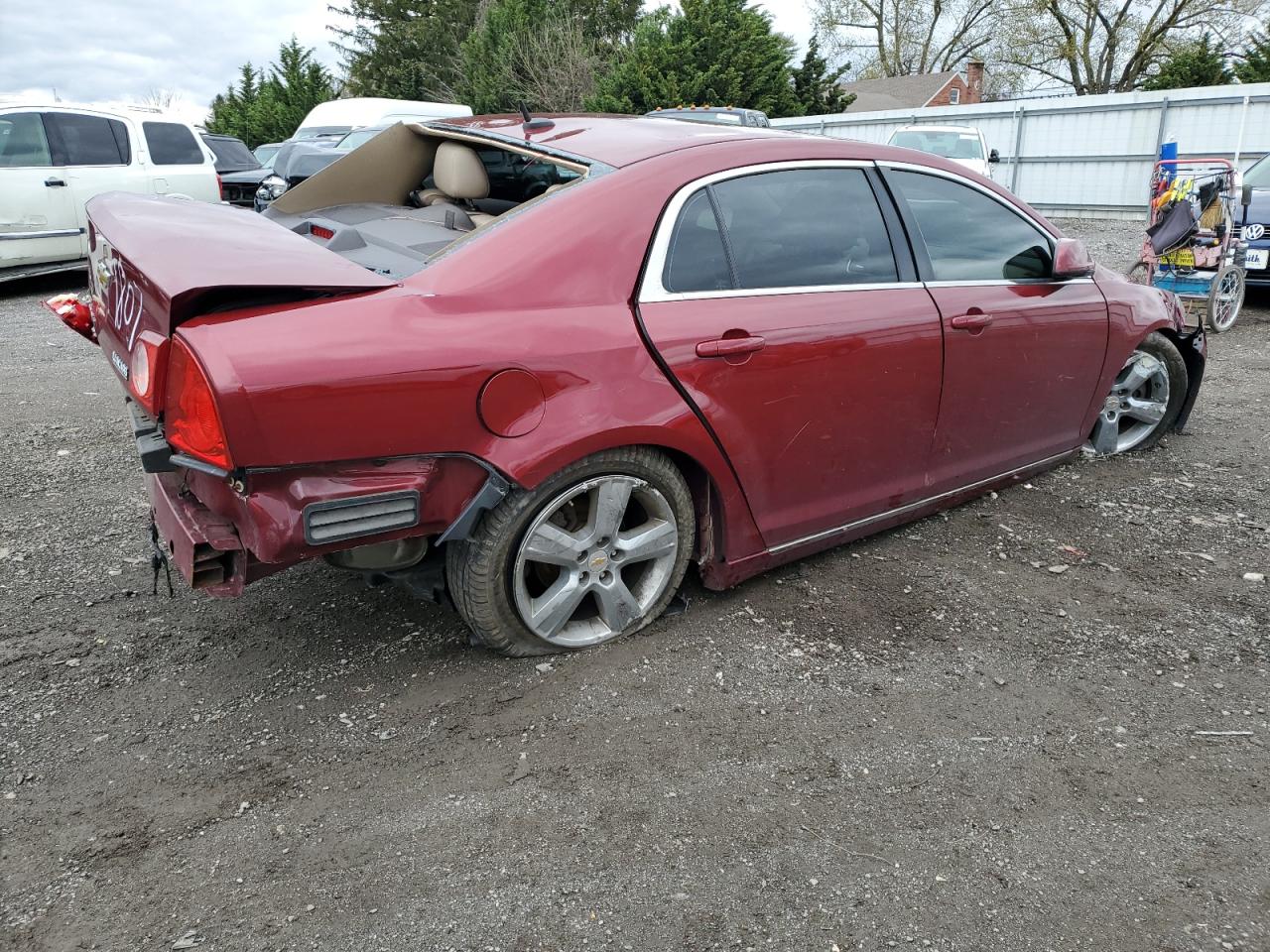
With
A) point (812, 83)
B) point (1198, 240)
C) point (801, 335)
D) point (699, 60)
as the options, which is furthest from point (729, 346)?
point (812, 83)

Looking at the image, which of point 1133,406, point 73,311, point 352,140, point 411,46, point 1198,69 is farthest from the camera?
point 411,46

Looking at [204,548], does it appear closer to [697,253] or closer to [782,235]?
[697,253]

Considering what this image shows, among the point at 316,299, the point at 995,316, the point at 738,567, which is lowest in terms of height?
the point at 738,567

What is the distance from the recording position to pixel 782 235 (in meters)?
3.34

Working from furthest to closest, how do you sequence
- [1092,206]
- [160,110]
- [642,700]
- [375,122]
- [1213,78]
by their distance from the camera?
[1213,78] → [1092,206] → [375,122] → [160,110] → [642,700]

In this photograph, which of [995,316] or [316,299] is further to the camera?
[995,316]

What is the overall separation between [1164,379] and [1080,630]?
2.35m

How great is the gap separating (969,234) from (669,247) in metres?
1.50

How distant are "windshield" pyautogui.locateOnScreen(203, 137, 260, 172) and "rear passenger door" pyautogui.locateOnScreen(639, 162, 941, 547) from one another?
45.3ft

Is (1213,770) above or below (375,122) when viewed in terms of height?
below

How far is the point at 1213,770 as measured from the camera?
2.70m

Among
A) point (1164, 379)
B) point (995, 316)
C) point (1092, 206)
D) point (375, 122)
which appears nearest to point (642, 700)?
point (995, 316)

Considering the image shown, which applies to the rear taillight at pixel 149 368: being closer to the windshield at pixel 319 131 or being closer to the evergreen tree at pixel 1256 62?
the windshield at pixel 319 131

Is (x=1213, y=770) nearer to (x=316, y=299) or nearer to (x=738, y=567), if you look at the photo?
(x=738, y=567)
